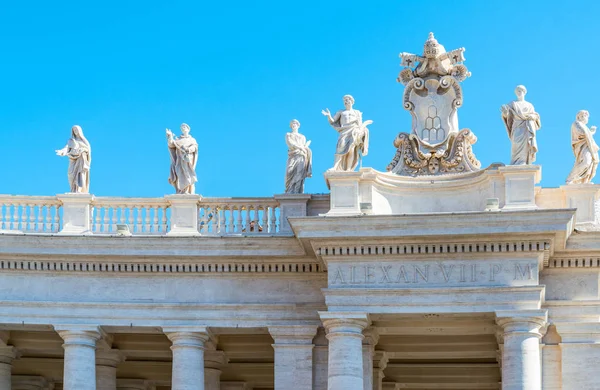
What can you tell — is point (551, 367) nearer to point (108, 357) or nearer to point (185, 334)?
point (185, 334)

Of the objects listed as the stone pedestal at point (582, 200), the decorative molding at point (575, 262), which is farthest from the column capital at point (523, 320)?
the stone pedestal at point (582, 200)

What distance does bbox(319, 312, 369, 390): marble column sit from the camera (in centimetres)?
4144

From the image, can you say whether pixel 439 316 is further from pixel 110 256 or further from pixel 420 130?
pixel 110 256

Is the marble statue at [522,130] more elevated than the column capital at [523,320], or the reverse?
the marble statue at [522,130]

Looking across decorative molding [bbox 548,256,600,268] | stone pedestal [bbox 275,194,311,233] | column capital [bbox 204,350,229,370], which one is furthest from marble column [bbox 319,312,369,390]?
column capital [bbox 204,350,229,370]

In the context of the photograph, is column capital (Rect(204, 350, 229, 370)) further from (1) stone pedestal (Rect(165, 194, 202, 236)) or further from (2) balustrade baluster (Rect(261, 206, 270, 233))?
(2) balustrade baluster (Rect(261, 206, 270, 233))

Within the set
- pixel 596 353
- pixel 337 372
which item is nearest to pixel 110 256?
pixel 337 372

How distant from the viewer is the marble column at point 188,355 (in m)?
43.5

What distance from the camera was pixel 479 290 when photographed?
4138 cm

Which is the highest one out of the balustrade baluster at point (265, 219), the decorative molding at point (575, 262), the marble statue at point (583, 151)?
the marble statue at point (583, 151)

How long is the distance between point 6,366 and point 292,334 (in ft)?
30.7

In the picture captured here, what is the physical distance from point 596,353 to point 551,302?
72.6 inches

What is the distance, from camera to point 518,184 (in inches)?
1671

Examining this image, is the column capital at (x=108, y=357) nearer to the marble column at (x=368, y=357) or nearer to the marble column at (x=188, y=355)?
the marble column at (x=188, y=355)
